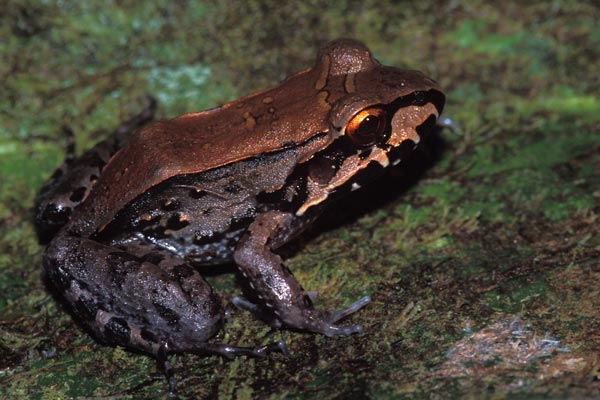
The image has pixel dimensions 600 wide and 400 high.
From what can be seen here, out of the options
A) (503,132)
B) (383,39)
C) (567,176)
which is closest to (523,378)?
(567,176)

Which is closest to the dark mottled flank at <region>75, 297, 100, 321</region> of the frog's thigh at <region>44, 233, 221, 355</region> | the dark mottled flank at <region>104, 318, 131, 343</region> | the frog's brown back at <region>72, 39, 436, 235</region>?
the frog's thigh at <region>44, 233, 221, 355</region>

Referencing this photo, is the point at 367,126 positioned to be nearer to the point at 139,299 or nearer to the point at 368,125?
the point at 368,125

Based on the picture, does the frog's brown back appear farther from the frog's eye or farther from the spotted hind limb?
the spotted hind limb

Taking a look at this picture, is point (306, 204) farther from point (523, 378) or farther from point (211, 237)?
point (523, 378)

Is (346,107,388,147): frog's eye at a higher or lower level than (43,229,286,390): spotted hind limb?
higher

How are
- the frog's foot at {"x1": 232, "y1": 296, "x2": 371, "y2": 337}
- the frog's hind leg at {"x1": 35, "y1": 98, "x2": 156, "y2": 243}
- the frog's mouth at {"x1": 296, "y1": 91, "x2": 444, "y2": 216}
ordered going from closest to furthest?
the frog's foot at {"x1": 232, "y1": 296, "x2": 371, "y2": 337}, the frog's mouth at {"x1": 296, "y1": 91, "x2": 444, "y2": 216}, the frog's hind leg at {"x1": 35, "y1": 98, "x2": 156, "y2": 243}

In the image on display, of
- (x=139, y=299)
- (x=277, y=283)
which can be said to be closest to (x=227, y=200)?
(x=277, y=283)

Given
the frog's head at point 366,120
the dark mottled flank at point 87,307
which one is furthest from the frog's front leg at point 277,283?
the dark mottled flank at point 87,307
